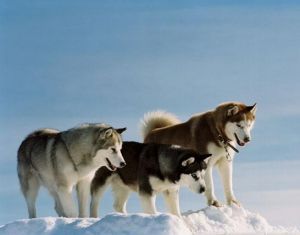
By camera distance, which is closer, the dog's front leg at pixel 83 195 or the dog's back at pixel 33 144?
the dog's front leg at pixel 83 195

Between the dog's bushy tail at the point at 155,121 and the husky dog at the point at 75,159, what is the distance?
4.76 m

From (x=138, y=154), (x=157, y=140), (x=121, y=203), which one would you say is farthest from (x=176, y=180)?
(x=157, y=140)

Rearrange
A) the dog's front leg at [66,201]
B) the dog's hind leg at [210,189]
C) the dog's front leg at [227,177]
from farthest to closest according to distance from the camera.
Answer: the dog's front leg at [227,177] → the dog's hind leg at [210,189] → the dog's front leg at [66,201]

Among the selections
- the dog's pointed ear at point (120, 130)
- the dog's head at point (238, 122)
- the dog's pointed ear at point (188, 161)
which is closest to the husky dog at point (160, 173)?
the dog's pointed ear at point (188, 161)

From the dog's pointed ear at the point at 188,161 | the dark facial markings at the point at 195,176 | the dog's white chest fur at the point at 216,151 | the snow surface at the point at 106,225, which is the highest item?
the dog's pointed ear at the point at 188,161

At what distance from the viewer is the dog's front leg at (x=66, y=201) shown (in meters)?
15.0

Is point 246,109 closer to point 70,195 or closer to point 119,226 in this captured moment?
point 70,195

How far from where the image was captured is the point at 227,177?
17.9 metres

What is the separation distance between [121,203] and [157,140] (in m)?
2.53

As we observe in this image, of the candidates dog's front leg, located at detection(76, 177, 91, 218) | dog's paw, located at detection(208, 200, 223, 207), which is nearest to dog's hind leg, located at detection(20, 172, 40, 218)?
dog's front leg, located at detection(76, 177, 91, 218)

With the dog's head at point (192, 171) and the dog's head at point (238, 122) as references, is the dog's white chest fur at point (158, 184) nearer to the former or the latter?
the dog's head at point (192, 171)

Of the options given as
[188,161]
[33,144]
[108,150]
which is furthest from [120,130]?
[33,144]

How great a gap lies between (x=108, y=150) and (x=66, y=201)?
1.44 m

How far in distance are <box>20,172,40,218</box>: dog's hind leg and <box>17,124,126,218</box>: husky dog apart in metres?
0.31
